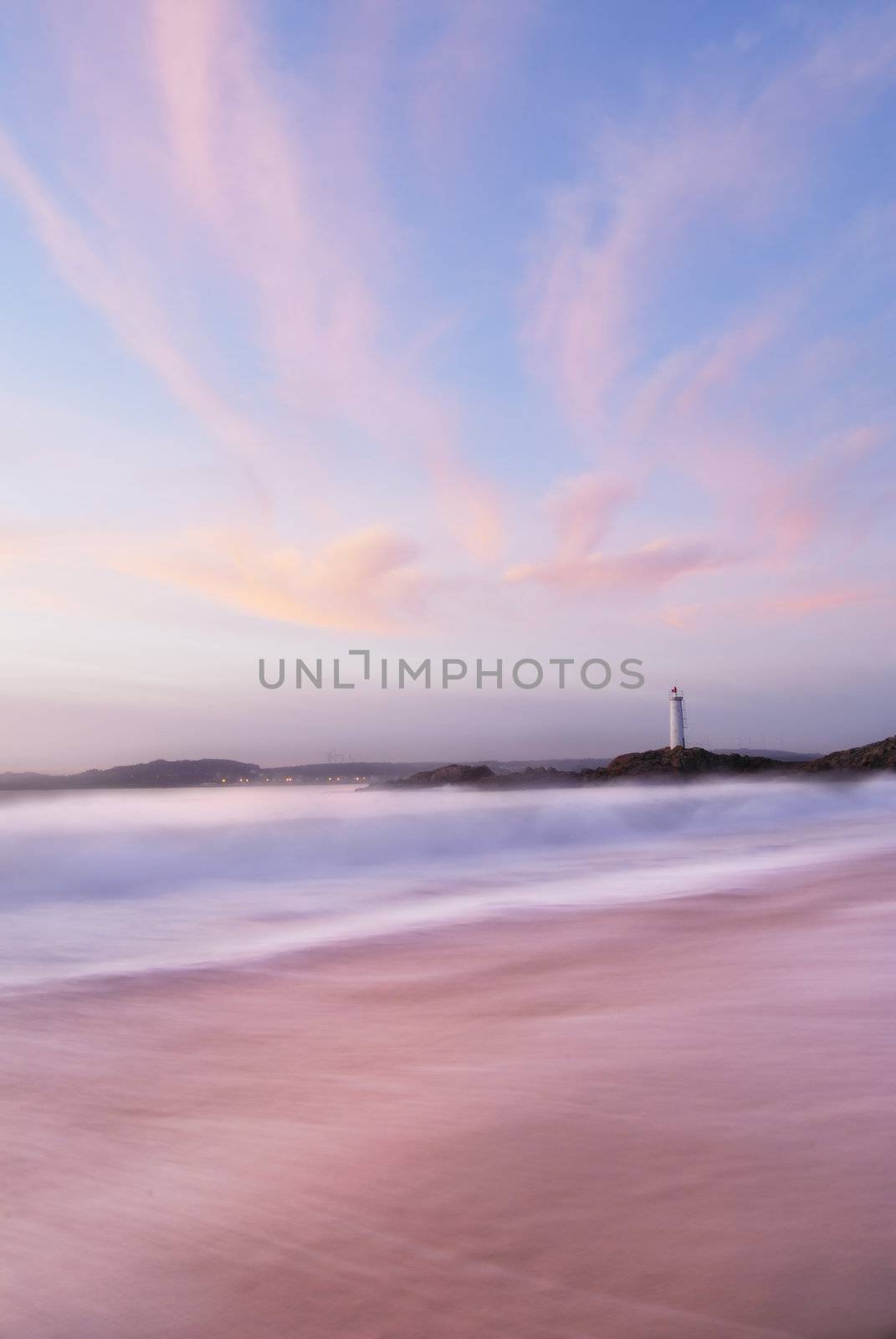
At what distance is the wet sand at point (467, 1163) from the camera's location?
1.34 meters

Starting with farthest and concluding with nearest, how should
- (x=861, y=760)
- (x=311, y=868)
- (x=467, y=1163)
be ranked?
(x=861, y=760) → (x=311, y=868) → (x=467, y=1163)

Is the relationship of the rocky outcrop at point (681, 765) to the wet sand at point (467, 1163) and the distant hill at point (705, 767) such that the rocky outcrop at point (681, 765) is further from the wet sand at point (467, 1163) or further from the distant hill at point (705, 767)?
the wet sand at point (467, 1163)

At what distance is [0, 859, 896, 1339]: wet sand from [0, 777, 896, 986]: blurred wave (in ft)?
7.02

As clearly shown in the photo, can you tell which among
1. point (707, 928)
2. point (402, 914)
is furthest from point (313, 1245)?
point (402, 914)

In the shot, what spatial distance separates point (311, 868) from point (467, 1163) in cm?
1000

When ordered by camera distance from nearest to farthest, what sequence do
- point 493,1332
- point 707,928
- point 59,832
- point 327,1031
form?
point 493,1332 → point 327,1031 → point 707,928 → point 59,832

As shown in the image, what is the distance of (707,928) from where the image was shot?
4688 millimetres

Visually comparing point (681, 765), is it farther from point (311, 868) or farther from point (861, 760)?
point (311, 868)

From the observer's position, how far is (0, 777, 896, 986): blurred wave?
235 inches

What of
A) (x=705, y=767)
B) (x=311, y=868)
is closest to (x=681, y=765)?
(x=705, y=767)

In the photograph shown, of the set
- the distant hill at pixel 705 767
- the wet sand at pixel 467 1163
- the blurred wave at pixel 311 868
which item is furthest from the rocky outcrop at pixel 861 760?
the wet sand at pixel 467 1163

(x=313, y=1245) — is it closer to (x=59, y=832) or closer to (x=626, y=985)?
(x=626, y=985)

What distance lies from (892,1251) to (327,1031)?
78.7 inches

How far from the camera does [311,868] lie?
11.5 meters
